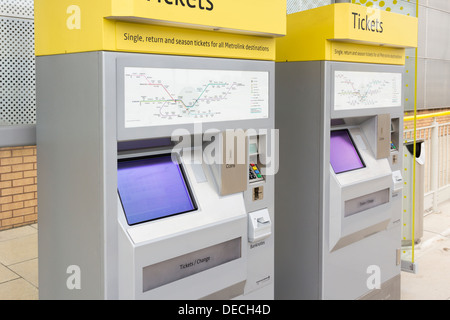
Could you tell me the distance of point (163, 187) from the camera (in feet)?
6.10

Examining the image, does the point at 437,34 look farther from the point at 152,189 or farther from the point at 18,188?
the point at 152,189

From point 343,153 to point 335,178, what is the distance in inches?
10.0

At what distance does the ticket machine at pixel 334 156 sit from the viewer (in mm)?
2504

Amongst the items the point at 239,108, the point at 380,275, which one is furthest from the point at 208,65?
the point at 380,275

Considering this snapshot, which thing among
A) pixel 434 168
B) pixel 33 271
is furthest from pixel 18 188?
pixel 434 168

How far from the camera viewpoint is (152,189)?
183 cm

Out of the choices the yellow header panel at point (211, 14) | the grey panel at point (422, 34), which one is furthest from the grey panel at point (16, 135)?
the grey panel at point (422, 34)

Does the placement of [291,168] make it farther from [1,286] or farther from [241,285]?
[1,286]

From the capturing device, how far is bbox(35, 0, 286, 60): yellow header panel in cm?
156

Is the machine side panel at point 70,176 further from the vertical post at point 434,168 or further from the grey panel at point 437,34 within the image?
the grey panel at point 437,34

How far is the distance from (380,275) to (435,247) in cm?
171

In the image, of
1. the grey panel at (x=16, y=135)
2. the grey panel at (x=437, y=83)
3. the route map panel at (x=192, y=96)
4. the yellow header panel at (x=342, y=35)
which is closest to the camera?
the route map panel at (x=192, y=96)

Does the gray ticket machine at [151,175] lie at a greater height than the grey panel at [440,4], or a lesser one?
lesser

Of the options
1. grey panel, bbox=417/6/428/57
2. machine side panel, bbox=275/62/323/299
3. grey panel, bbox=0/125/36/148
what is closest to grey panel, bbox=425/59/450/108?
grey panel, bbox=417/6/428/57
